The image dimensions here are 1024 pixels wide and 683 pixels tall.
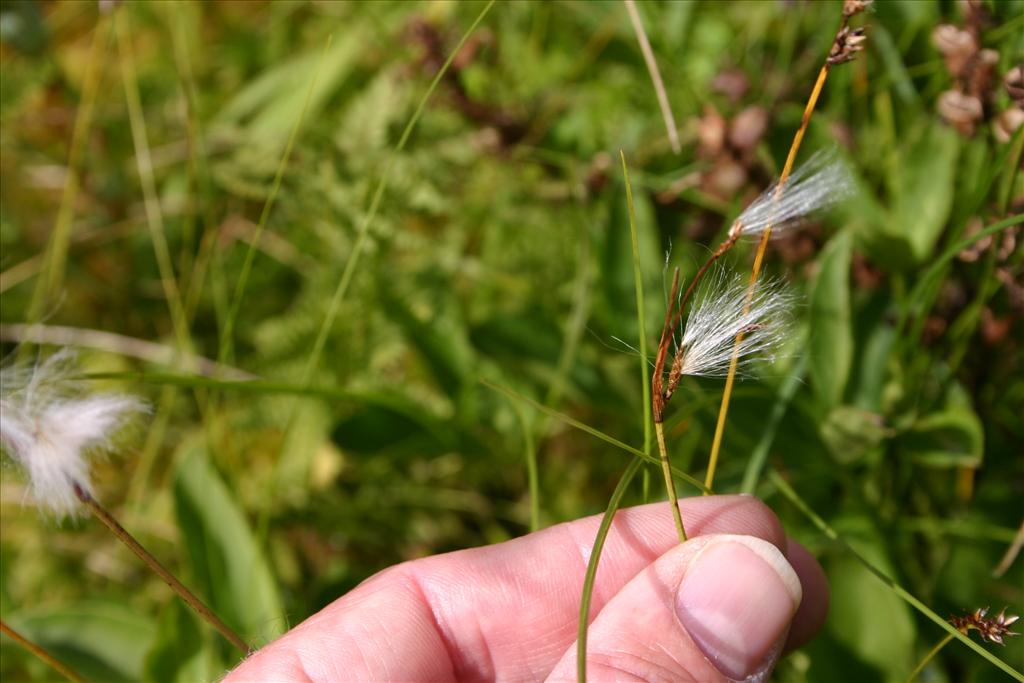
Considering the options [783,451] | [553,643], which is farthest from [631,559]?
[783,451]

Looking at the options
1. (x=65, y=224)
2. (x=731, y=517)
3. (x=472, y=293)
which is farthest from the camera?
(x=65, y=224)

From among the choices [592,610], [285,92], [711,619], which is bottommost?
[592,610]

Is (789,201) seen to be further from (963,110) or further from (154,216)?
(154,216)

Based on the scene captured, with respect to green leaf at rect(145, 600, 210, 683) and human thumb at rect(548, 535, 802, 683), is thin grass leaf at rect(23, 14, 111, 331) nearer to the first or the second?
green leaf at rect(145, 600, 210, 683)

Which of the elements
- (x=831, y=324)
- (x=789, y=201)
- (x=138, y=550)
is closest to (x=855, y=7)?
(x=789, y=201)

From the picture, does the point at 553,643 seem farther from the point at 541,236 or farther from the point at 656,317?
the point at 541,236

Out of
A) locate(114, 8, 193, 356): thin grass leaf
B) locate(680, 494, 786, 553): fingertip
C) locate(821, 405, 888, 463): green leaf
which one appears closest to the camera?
locate(680, 494, 786, 553): fingertip

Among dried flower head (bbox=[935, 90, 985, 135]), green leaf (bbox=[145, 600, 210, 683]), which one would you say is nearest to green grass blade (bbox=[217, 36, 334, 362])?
green leaf (bbox=[145, 600, 210, 683])
